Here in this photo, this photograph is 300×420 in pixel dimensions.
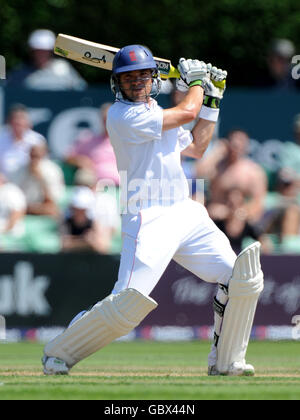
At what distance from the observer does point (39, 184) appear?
38.4ft

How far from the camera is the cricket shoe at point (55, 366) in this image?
6730mm

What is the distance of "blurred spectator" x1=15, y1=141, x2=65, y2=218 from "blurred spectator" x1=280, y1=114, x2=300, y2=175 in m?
2.47

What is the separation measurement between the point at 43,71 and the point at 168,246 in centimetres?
662

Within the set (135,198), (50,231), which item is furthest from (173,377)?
(50,231)

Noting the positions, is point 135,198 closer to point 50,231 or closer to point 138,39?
point 50,231

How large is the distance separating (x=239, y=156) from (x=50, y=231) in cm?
216

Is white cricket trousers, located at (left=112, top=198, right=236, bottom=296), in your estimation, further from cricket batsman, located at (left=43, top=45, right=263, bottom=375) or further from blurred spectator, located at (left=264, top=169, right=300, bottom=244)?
blurred spectator, located at (left=264, top=169, right=300, bottom=244)

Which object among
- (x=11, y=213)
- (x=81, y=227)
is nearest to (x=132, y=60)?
(x=81, y=227)

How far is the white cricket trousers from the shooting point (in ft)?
21.3

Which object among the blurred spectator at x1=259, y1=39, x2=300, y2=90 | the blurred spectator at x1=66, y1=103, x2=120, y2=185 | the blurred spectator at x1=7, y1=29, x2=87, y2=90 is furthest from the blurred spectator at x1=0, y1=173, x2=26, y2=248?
the blurred spectator at x1=259, y1=39, x2=300, y2=90

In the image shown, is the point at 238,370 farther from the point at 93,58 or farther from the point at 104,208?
the point at 104,208

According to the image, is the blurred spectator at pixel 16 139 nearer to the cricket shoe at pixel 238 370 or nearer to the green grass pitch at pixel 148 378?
the green grass pitch at pixel 148 378

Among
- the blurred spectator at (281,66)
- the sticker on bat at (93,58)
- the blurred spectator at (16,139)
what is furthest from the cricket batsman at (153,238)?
the blurred spectator at (281,66)

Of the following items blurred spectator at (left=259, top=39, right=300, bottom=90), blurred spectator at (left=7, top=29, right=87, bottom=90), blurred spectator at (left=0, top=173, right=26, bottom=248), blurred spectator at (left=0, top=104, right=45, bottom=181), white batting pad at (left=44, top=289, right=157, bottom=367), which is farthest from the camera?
blurred spectator at (left=259, top=39, right=300, bottom=90)
